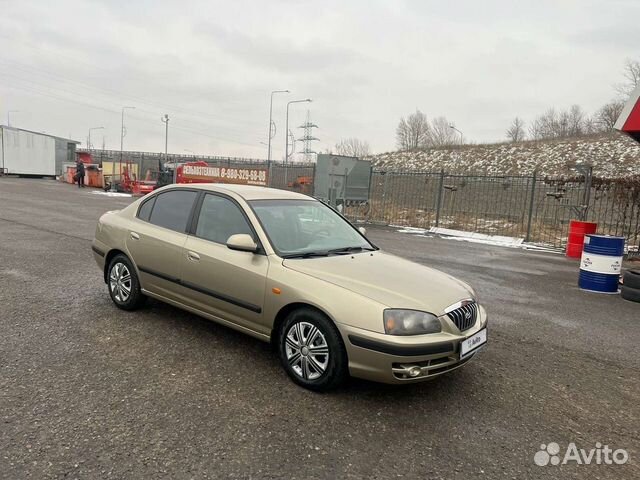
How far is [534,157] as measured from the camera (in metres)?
40.8

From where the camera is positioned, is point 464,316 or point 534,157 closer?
point 464,316

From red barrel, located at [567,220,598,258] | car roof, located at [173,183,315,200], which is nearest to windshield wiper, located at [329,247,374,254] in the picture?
car roof, located at [173,183,315,200]

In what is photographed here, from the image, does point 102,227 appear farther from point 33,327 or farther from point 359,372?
point 359,372

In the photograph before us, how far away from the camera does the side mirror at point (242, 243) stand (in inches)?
Result: 157

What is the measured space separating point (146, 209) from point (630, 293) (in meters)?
7.24

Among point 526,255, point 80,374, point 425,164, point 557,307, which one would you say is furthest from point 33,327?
point 425,164

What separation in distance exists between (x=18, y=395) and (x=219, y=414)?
1.43 m

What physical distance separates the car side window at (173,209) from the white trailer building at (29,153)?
37.1 metres

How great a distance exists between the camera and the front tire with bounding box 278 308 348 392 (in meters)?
3.49

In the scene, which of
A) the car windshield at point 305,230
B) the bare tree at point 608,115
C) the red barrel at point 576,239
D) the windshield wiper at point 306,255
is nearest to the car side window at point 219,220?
the car windshield at point 305,230

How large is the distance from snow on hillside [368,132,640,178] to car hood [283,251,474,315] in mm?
32490

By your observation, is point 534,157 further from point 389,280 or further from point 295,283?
point 295,283

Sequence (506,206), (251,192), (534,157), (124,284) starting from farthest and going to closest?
1. (534,157)
2. (506,206)
3. (124,284)
4. (251,192)

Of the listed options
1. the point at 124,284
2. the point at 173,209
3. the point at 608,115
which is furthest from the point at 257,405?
the point at 608,115
